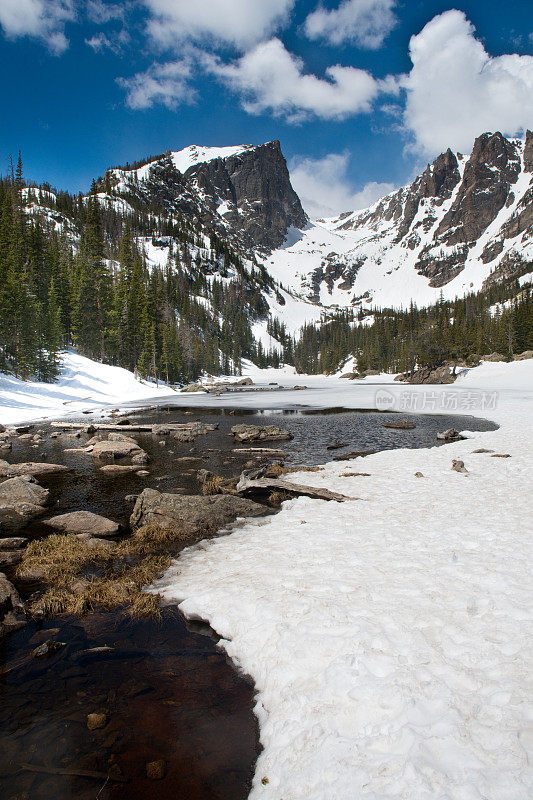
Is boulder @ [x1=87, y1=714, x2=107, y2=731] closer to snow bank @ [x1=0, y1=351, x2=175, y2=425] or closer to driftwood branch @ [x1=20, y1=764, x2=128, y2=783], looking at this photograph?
driftwood branch @ [x1=20, y1=764, x2=128, y2=783]

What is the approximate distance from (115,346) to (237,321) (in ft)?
396

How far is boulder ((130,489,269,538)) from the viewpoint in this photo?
35.5 ft

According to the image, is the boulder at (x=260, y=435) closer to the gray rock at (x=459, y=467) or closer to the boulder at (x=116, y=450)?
the boulder at (x=116, y=450)

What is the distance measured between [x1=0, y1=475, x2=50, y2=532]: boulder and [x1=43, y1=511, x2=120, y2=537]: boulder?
109 centimetres

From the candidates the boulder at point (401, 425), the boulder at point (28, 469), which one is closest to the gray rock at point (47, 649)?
the boulder at point (28, 469)

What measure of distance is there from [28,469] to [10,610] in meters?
A: 12.1

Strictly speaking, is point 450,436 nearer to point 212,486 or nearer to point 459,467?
point 459,467

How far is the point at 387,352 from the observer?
144625 mm

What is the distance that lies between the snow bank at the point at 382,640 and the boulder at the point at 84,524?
121 inches

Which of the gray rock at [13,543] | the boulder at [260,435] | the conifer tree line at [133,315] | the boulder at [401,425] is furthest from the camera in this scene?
the conifer tree line at [133,315]

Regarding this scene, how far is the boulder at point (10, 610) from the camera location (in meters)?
6.59

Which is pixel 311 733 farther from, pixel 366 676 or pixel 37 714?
pixel 37 714

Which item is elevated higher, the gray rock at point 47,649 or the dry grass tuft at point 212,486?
the dry grass tuft at point 212,486

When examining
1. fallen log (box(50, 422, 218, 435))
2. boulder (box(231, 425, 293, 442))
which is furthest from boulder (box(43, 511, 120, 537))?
fallen log (box(50, 422, 218, 435))
